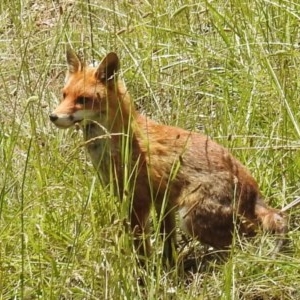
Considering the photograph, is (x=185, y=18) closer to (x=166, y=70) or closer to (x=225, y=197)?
(x=166, y=70)

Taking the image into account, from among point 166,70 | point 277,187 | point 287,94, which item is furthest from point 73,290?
point 166,70

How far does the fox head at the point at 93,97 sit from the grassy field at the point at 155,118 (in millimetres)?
169

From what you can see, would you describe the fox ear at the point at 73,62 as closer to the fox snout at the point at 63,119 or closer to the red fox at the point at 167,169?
the red fox at the point at 167,169

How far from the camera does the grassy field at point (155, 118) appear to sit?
3490 mm

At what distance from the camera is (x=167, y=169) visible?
441 cm

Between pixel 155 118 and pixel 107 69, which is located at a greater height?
pixel 107 69

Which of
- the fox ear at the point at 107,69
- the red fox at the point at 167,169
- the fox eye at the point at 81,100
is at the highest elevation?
the fox ear at the point at 107,69

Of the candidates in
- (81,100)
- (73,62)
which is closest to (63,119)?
(81,100)

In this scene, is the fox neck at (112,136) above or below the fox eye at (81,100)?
below

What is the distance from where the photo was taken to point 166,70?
17.7 feet

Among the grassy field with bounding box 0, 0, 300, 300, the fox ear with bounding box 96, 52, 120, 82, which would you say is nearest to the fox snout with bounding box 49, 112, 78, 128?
the grassy field with bounding box 0, 0, 300, 300

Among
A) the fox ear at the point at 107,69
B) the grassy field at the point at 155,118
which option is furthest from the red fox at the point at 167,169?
the grassy field at the point at 155,118

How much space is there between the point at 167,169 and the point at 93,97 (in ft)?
1.64

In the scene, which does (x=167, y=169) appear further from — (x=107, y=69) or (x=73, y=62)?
(x=73, y=62)
